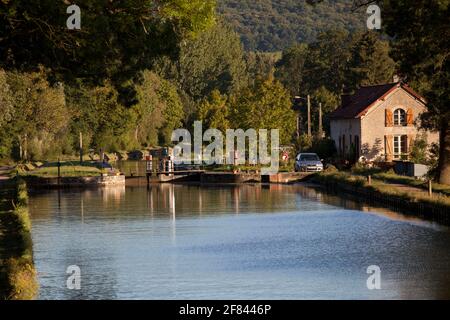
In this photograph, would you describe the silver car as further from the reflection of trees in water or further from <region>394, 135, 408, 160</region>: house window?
the reflection of trees in water

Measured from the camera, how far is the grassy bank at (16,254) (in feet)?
90.1

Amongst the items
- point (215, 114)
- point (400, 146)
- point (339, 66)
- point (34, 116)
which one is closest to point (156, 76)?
point (339, 66)

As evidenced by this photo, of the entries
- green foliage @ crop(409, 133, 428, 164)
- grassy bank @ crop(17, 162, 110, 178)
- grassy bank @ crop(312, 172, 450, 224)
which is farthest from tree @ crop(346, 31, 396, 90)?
grassy bank @ crop(312, 172, 450, 224)

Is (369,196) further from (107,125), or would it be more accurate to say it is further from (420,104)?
(107,125)

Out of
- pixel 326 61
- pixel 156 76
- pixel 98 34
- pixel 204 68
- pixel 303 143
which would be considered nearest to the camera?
pixel 98 34

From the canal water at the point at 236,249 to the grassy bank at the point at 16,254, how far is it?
90 cm

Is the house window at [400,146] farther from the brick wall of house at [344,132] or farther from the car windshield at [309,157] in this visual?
the car windshield at [309,157]

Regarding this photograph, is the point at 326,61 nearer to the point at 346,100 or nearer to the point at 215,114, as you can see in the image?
the point at 215,114

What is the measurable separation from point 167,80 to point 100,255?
462 ft

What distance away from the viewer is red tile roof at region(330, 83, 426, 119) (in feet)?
269

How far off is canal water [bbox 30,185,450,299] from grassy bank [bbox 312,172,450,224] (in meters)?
0.95

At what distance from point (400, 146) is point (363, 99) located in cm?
623

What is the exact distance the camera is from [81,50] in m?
38.0

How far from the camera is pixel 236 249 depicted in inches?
1582
